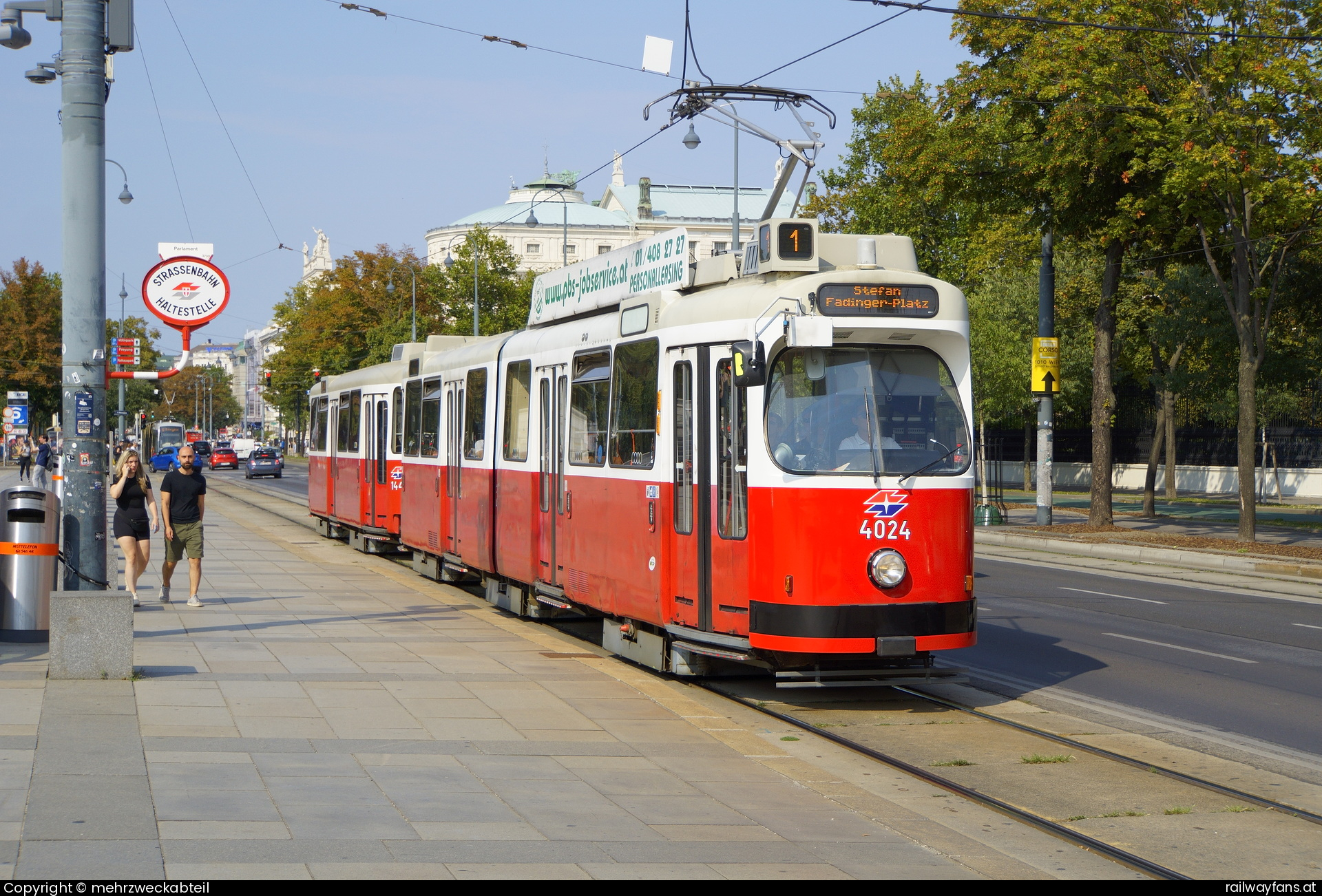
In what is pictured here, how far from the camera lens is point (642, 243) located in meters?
12.6

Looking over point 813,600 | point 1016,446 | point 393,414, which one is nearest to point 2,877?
point 813,600

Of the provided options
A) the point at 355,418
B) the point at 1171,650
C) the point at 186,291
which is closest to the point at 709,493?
the point at 186,291

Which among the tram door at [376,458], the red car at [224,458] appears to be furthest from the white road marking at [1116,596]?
the red car at [224,458]

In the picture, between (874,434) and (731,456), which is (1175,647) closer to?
(874,434)

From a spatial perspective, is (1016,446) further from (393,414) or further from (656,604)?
(656,604)

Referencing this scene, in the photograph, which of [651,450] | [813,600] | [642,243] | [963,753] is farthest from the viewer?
[642,243]

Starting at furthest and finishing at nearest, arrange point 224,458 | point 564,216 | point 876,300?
1. point 224,458
2. point 564,216
3. point 876,300

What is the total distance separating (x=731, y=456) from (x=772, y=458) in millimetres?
434

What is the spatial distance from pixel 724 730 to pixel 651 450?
2680 millimetres

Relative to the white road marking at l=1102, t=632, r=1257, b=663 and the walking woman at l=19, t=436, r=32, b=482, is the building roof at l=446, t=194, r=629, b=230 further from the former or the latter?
the white road marking at l=1102, t=632, r=1257, b=663

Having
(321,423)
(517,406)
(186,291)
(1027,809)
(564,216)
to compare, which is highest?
(564,216)

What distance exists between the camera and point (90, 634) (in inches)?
389

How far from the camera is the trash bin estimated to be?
11859 mm

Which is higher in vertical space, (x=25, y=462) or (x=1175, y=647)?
(x=25, y=462)
